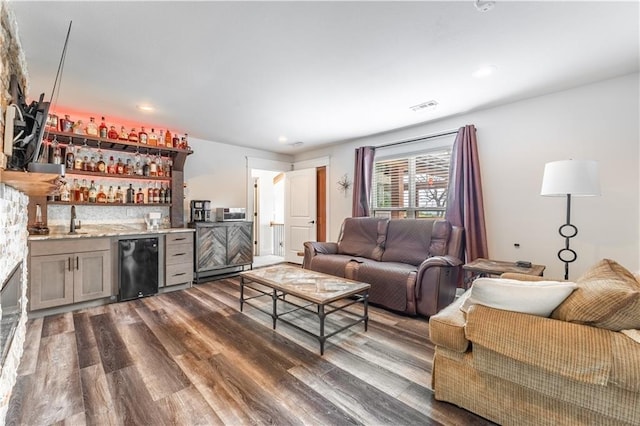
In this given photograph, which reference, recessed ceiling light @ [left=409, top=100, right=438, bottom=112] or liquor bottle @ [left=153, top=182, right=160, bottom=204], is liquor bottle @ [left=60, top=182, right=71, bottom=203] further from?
recessed ceiling light @ [left=409, top=100, right=438, bottom=112]

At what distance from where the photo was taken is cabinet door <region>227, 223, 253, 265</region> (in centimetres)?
457

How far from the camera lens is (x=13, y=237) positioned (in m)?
1.91

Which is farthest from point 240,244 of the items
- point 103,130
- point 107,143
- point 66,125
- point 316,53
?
point 316,53

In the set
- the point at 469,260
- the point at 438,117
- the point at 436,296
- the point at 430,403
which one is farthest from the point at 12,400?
the point at 438,117

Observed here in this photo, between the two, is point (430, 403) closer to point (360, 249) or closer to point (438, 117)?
point (360, 249)

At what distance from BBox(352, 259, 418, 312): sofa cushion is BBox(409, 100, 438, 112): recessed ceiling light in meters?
1.92

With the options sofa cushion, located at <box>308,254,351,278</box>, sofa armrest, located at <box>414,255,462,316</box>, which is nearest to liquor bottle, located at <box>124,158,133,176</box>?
sofa cushion, located at <box>308,254,351,278</box>

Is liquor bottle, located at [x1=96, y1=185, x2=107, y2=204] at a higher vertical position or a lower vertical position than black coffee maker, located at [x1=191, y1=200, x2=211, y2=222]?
higher

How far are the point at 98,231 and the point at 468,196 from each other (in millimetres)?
4887

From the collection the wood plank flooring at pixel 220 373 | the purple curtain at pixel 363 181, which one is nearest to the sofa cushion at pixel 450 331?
the wood plank flooring at pixel 220 373

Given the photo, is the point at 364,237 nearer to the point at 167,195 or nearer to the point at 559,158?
the point at 559,158

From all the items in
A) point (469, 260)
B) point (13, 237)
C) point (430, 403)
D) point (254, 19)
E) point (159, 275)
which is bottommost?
point (430, 403)

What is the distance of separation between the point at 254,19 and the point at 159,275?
334 cm

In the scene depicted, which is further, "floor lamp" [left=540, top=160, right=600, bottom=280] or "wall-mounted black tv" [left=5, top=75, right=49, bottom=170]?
"floor lamp" [left=540, top=160, right=600, bottom=280]
